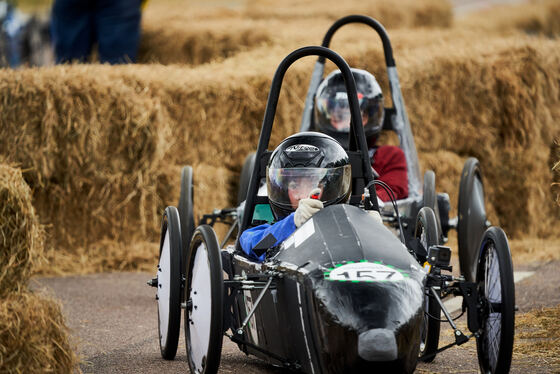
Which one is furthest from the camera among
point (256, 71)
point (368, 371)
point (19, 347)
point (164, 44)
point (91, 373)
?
point (164, 44)

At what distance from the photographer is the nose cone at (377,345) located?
4.62 metres

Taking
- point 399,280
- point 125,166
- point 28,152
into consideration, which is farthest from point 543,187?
point 399,280

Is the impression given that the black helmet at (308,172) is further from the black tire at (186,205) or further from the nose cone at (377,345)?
the black tire at (186,205)

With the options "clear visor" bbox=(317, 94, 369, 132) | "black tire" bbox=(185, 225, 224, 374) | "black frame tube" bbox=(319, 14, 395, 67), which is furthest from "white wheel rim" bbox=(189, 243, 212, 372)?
"black frame tube" bbox=(319, 14, 395, 67)

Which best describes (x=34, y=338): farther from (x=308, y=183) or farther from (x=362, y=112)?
(x=362, y=112)

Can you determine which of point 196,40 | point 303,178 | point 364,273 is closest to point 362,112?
point 303,178

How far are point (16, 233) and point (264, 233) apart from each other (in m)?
1.53

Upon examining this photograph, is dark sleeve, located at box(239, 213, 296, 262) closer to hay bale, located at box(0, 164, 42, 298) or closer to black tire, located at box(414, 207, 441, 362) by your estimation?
black tire, located at box(414, 207, 441, 362)

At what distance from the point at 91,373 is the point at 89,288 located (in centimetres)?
352

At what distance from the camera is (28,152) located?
10.4 meters

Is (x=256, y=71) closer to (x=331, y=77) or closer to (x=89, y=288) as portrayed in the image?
(x=331, y=77)

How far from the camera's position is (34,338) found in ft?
17.9

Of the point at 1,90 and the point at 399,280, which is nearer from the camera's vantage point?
the point at 399,280

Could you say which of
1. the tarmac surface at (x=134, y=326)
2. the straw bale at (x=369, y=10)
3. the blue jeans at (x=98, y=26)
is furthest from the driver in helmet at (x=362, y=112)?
the straw bale at (x=369, y=10)
